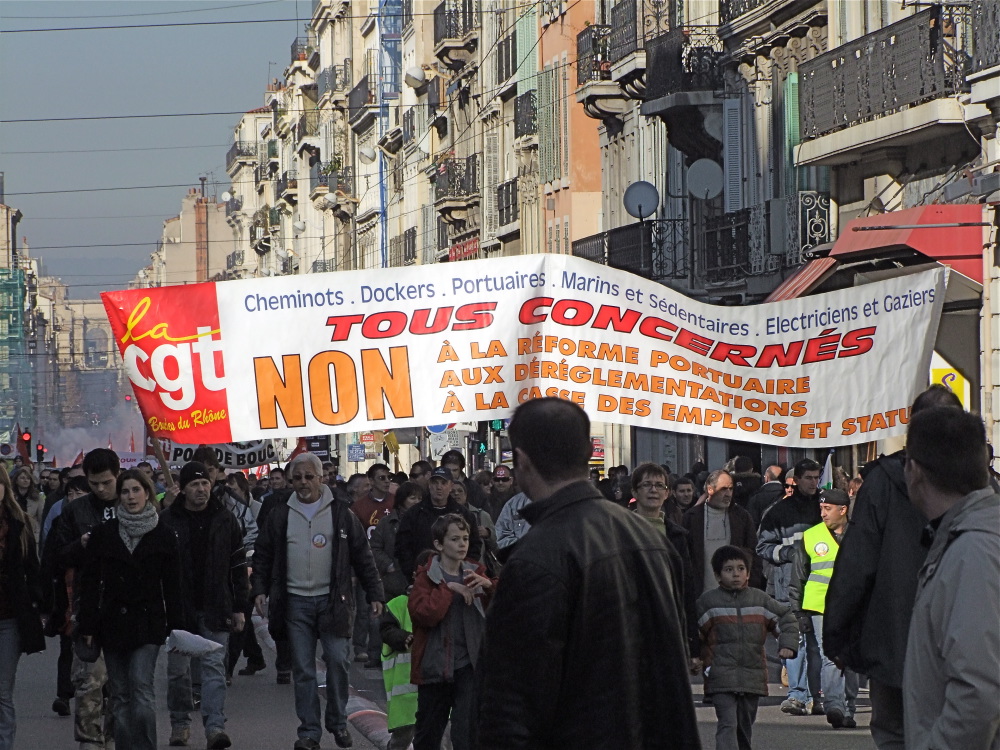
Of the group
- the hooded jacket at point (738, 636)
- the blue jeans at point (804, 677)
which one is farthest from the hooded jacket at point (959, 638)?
the blue jeans at point (804, 677)

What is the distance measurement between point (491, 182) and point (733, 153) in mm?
23369

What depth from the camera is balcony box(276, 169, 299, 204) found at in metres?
104

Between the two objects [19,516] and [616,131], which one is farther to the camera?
[616,131]

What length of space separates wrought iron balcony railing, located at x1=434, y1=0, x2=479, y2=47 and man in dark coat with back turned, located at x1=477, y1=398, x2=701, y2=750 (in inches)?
2037

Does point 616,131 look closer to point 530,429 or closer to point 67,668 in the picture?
point 67,668

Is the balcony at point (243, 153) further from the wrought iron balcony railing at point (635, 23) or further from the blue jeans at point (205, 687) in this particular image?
the blue jeans at point (205, 687)

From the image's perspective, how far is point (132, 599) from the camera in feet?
30.6

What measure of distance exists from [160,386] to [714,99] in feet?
72.9

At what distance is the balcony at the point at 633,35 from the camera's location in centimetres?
3478

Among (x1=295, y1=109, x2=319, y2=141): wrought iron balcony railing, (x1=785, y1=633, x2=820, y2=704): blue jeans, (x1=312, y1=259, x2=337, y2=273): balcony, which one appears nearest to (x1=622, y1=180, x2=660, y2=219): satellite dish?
(x1=785, y1=633, x2=820, y2=704): blue jeans

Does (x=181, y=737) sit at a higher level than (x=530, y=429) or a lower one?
lower

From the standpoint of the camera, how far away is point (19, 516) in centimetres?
953

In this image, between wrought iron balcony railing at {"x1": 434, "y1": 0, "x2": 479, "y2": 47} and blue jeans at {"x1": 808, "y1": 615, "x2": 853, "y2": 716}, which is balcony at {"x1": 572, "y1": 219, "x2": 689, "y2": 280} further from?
wrought iron balcony railing at {"x1": 434, "y1": 0, "x2": 479, "y2": 47}

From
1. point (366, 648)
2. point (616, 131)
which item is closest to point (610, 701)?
point (366, 648)
